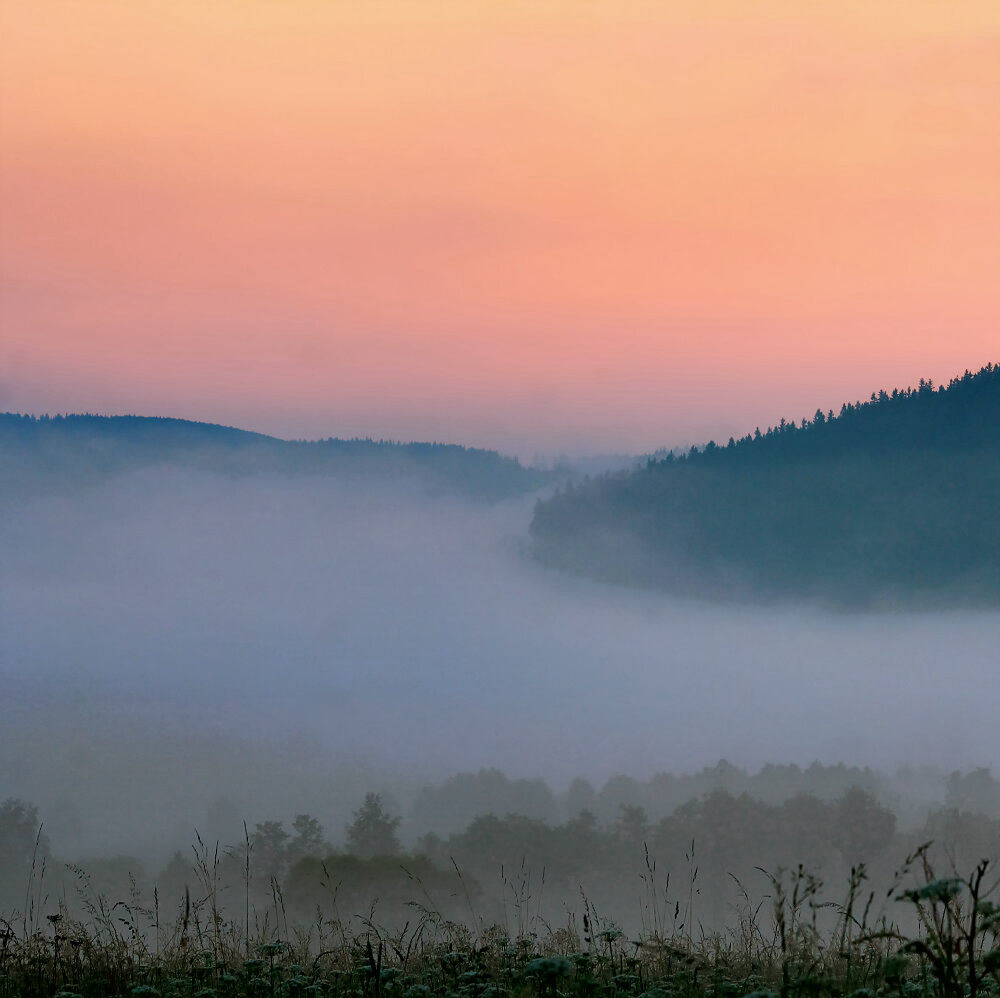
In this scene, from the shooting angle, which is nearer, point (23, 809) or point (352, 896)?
point (352, 896)

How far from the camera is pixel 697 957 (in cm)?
978

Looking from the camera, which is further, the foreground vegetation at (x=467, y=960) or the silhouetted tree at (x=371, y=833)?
the silhouetted tree at (x=371, y=833)

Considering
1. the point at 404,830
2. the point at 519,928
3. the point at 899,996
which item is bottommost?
the point at 404,830

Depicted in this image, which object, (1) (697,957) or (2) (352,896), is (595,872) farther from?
(1) (697,957)

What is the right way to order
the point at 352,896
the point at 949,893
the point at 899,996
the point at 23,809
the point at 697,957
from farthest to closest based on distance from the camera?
the point at 23,809 < the point at 352,896 < the point at 697,957 < the point at 899,996 < the point at 949,893

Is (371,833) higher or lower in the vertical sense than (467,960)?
lower

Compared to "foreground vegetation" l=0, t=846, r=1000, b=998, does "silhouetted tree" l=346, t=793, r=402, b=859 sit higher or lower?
lower

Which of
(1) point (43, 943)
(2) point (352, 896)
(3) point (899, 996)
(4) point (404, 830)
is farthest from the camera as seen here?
(4) point (404, 830)

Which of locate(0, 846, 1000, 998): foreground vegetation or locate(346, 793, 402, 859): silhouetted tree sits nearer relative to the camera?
locate(0, 846, 1000, 998): foreground vegetation

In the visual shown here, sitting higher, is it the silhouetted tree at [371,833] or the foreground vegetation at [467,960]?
the foreground vegetation at [467,960]

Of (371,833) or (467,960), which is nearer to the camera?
(467,960)

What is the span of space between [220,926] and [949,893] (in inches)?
332

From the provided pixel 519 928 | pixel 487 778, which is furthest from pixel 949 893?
pixel 487 778

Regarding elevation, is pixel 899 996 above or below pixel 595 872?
above
